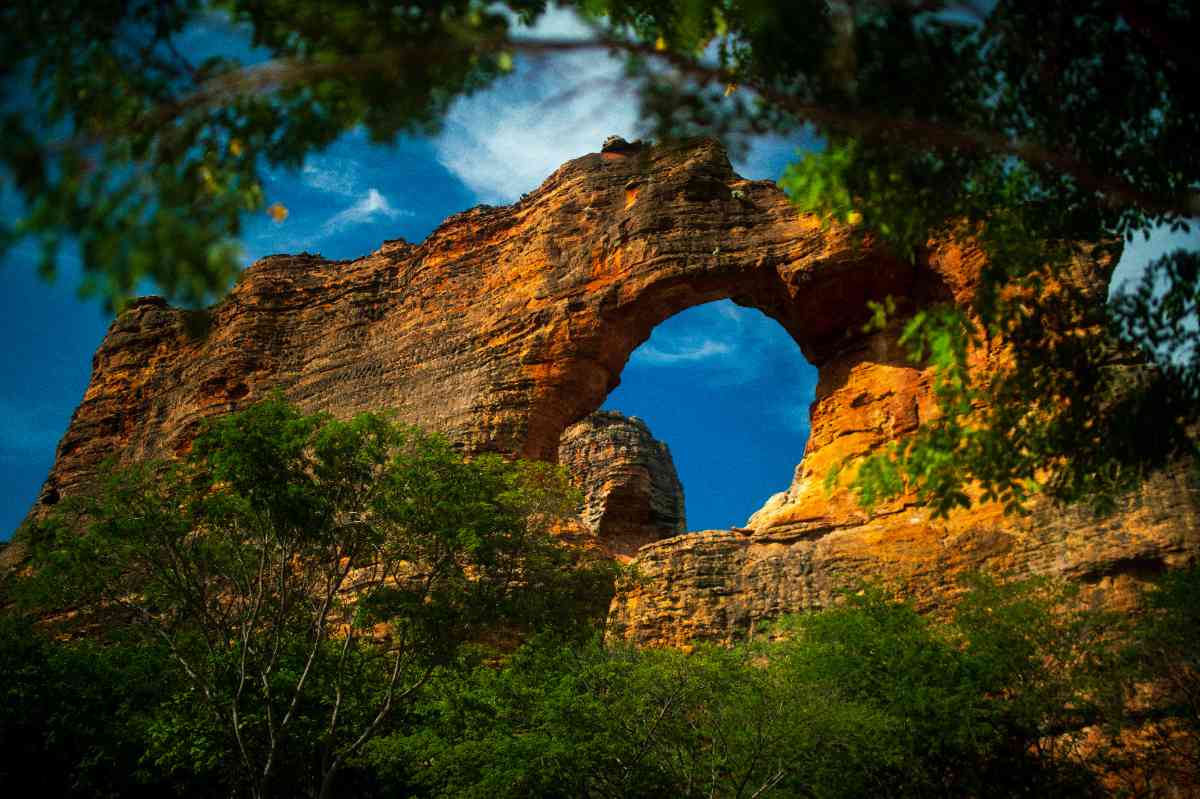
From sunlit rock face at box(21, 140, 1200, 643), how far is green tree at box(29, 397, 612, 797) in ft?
15.1

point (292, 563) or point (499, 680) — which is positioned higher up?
point (292, 563)

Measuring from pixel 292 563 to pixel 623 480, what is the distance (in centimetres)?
1918

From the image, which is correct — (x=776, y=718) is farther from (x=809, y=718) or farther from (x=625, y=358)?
(x=625, y=358)

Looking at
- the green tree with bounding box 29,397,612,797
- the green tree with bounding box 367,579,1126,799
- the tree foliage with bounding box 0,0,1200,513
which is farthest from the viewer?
the green tree with bounding box 29,397,612,797

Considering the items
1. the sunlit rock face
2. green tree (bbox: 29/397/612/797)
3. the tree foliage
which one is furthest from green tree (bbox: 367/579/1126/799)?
the tree foliage

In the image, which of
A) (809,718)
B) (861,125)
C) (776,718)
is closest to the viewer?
(861,125)

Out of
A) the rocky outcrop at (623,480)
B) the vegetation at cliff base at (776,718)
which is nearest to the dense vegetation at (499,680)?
the vegetation at cliff base at (776,718)

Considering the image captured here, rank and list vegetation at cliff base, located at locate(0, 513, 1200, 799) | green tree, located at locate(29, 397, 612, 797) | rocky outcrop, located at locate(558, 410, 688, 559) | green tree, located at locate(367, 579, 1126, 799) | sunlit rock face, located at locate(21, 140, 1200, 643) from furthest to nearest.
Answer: rocky outcrop, located at locate(558, 410, 688, 559) < sunlit rock face, located at locate(21, 140, 1200, 643) < green tree, located at locate(29, 397, 612, 797) < vegetation at cliff base, located at locate(0, 513, 1200, 799) < green tree, located at locate(367, 579, 1126, 799)

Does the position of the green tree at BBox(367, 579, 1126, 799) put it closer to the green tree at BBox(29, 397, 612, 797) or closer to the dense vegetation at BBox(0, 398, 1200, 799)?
the dense vegetation at BBox(0, 398, 1200, 799)

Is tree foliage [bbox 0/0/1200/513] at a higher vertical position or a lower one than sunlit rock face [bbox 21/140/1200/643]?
lower

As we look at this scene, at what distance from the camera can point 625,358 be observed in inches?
1012

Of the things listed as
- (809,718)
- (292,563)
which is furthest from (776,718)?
(292,563)

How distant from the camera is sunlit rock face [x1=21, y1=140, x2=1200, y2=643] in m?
18.7

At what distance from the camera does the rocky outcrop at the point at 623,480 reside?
3344 centimetres
